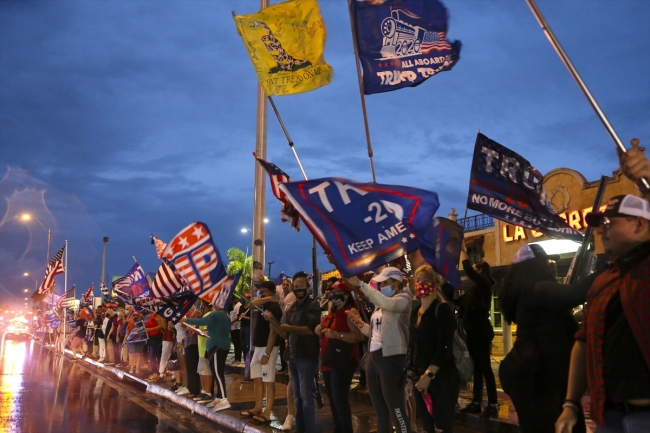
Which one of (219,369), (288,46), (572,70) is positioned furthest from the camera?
(288,46)

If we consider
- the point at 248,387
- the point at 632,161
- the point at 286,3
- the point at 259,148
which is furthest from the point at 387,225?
the point at 248,387

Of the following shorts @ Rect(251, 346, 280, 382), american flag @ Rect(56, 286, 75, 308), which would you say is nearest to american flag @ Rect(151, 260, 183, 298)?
shorts @ Rect(251, 346, 280, 382)

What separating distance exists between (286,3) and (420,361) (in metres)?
7.01

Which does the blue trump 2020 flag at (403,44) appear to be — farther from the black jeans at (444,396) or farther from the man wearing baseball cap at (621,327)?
the man wearing baseball cap at (621,327)

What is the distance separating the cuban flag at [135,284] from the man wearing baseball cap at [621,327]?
49.8 ft

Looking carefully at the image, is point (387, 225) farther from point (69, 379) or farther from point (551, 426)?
point (69, 379)

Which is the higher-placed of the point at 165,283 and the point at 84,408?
the point at 165,283

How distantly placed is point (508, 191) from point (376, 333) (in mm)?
2251

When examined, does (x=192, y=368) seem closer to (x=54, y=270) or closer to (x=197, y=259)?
(x=197, y=259)

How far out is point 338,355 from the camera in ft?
23.9

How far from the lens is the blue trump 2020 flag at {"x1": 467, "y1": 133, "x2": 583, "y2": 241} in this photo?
22.9ft

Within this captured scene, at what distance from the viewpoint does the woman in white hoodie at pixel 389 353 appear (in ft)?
20.2

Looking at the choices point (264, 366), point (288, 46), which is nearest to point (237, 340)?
point (264, 366)

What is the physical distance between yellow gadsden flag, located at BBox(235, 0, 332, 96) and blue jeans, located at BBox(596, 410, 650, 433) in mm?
8047
